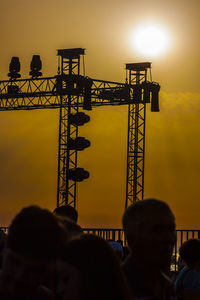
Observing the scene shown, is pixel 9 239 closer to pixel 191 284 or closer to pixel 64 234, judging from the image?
pixel 64 234

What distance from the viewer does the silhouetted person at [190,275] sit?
5648 mm

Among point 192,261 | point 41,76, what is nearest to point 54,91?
point 41,76

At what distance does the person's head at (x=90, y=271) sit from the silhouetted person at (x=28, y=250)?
0.18 feet

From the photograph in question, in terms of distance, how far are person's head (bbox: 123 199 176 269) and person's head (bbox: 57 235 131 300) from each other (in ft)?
3.69

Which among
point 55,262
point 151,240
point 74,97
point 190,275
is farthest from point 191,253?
point 74,97

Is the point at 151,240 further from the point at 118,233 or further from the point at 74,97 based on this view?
the point at 74,97

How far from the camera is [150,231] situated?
12.0 ft

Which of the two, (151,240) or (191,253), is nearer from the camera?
(151,240)

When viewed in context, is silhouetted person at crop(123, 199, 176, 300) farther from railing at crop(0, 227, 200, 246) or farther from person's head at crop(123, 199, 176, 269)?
railing at crop(0, 227, 200, 246)

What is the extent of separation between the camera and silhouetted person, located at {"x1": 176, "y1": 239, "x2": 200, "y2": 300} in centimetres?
565

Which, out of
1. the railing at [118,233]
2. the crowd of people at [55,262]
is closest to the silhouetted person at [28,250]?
the crowd of people at [55,262]

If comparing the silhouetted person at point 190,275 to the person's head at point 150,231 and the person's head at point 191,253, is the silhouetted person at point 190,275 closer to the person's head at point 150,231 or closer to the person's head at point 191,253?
the person's head at point 191,253

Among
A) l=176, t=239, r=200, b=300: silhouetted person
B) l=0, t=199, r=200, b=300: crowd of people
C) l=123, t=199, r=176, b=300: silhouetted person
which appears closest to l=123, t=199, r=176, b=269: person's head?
l=123, t=199, r=176, b=300: silhouetted person

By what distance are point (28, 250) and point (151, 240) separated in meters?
1.32
